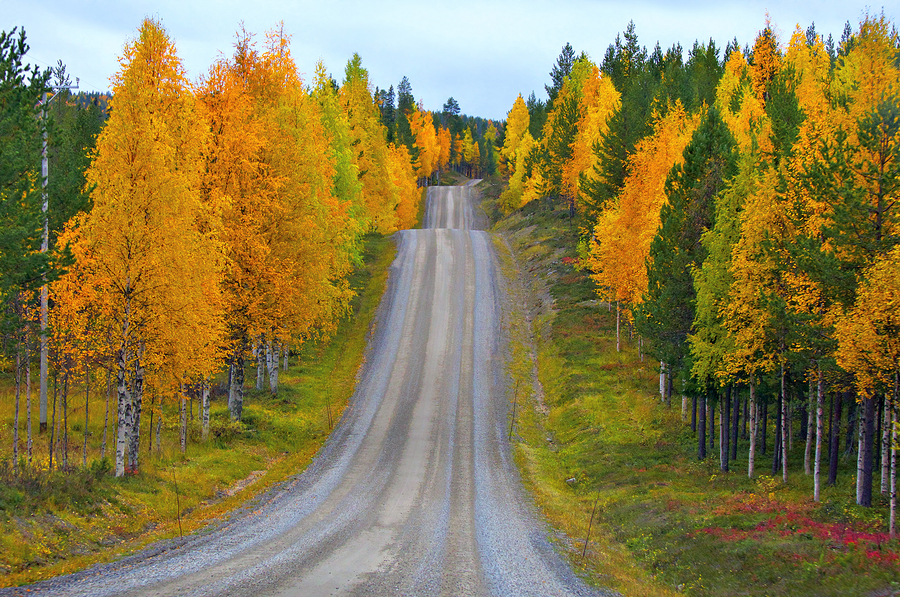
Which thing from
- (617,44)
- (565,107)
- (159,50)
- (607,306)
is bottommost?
(607,306)

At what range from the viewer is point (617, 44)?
66625 mm

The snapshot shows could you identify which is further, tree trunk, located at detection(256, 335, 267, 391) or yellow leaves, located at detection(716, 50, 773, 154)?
tree trunk, located at detection(256, 335, 267, 391)

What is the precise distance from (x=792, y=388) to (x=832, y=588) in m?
11.9

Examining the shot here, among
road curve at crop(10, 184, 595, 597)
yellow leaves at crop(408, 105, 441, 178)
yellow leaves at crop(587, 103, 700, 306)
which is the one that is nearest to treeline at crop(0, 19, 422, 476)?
road curve at crop(10, 184, 595, 597)

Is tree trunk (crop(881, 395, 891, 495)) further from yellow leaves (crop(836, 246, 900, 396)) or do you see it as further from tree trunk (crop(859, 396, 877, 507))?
yellow leaves (crop(836, 246, 900, 396))

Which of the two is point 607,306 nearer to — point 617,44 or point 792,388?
point 792,388

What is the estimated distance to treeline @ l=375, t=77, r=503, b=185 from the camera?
321 ft

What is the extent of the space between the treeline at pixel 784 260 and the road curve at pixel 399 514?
27.8ft

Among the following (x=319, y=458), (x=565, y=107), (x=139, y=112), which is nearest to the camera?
(x=139, y=112)

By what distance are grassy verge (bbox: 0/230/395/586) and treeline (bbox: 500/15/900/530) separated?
1546 centimetres

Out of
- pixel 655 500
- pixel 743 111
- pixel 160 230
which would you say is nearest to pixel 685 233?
pixel 655 500

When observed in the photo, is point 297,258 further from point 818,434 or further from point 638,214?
point 818,434

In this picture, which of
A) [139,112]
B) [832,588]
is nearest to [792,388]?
[832,588]

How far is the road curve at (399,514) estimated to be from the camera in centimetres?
1191
